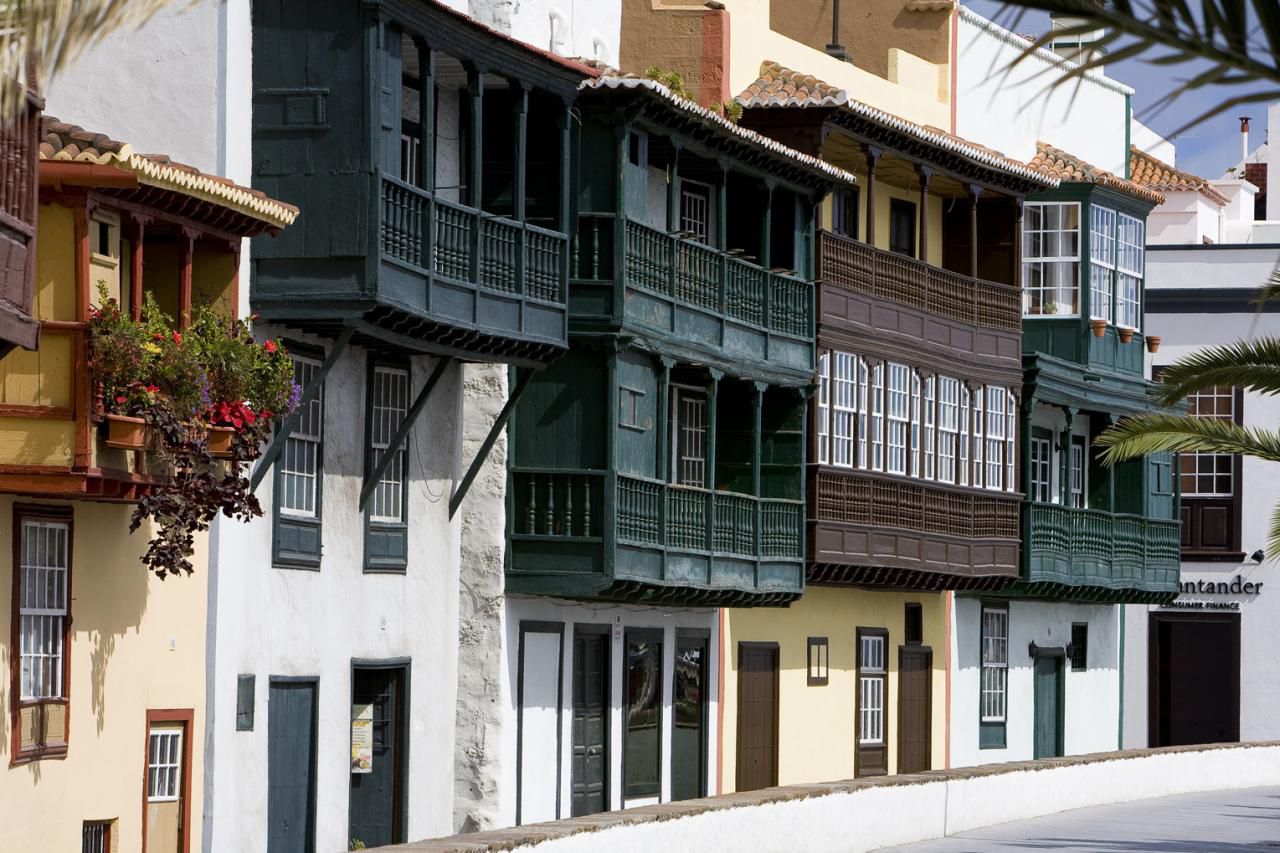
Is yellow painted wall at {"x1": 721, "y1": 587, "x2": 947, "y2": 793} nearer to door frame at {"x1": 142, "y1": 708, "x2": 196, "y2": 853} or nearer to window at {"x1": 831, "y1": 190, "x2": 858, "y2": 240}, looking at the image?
window at {"x1": 831, "y1": 190, "x2": 858, "y2": 240}

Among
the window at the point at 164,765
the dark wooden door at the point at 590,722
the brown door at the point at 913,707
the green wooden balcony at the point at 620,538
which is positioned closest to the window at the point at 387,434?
the green wooden balcony at the point at 620,538

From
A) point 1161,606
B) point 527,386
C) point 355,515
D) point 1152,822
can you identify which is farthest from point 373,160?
point 1161,606

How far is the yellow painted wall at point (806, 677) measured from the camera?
31984 millimetres

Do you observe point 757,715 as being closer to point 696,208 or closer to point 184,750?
point 696,208

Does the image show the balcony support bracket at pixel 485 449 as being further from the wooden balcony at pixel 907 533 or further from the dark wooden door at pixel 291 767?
the wooden balcony at pixel 907 533

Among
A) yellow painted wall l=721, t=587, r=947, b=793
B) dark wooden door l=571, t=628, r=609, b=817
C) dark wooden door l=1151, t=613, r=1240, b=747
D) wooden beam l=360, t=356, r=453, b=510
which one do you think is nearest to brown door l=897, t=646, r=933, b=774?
yellow painted wall l=721, t=587, r=947, b=793

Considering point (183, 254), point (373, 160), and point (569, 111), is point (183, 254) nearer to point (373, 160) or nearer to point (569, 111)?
point (373, 160)

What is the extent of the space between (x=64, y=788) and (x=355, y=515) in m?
5.83

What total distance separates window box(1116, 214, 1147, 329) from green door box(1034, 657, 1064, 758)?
5237 mm

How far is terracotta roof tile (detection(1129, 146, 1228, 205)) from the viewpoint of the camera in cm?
4775

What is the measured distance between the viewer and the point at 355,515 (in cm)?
2444

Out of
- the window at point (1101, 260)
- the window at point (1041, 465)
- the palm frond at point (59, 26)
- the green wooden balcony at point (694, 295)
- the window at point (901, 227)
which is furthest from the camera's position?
the window at point (1041, 465)

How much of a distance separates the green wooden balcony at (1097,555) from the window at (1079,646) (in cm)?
105

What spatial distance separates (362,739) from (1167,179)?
91.7 ft
